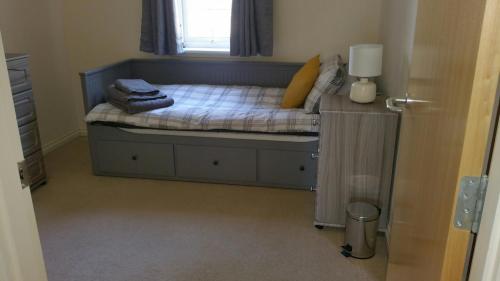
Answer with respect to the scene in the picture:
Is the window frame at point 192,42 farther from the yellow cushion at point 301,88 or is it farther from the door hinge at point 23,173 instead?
the door hinge at point 23,173

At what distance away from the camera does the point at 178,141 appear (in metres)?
3.15

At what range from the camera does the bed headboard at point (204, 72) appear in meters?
3.81

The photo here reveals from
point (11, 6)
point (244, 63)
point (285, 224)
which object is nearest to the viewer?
point (285, 224)

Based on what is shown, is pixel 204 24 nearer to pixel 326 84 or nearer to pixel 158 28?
pixel 158 28

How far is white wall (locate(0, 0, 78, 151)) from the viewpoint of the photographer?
344cm

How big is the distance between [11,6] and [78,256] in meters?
2.19

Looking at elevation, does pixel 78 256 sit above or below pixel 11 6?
below

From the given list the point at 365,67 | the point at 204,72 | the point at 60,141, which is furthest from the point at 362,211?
the point at 60,141

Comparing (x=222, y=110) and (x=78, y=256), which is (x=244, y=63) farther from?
(x=78, y=256)

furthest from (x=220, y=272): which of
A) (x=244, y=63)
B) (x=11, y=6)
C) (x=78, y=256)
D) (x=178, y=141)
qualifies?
(x=11, y=6)

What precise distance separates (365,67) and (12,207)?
6.65 feet

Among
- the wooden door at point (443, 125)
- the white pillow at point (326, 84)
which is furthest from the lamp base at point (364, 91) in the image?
the wooden door at point (443, 125)

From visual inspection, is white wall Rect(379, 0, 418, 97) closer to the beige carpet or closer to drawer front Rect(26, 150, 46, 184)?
the beige carpet

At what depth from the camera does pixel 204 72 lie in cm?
399
